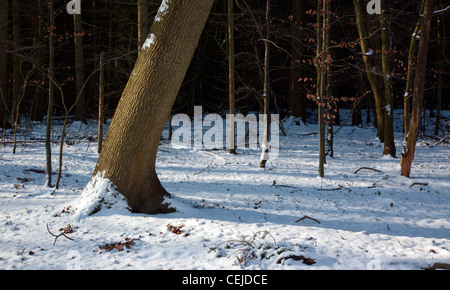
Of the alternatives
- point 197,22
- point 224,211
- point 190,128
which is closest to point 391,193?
point 224,211

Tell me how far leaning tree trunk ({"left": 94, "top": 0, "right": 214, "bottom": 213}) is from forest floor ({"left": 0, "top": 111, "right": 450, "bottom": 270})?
417mm

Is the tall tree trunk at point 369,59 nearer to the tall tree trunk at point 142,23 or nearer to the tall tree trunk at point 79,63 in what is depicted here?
the tall tree trunk at point 142,23

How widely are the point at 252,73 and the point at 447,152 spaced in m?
15.0

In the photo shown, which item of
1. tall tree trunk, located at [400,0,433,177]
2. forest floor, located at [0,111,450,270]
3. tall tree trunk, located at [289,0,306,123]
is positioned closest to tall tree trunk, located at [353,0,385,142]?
tall tree trunk, located at [400,0,433,177]

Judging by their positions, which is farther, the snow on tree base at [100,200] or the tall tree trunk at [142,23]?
the tall tree trunk at [142,23]

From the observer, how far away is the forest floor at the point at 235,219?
411cm

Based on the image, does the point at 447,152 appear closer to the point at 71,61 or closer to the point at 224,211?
the point at 224,211

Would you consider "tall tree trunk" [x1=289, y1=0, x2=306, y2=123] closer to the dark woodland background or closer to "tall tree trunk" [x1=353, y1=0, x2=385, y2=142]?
the dark woodland background

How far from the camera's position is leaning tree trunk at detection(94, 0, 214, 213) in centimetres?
543

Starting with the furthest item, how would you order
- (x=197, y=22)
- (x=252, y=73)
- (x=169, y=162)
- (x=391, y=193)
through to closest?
(x=252, y=73)
(x=169, y=162)
(x=391, y=193)
(x=197, y=22)

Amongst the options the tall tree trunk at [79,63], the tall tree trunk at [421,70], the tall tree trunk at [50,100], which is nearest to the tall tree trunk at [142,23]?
the tall tree trunk at [50,100]

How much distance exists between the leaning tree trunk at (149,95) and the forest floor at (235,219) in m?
0.42

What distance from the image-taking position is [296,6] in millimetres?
20797

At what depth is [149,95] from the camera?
547 cm
